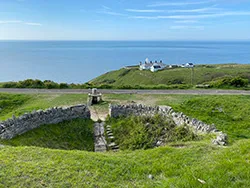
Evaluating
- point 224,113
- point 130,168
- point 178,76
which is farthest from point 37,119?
point 178,76

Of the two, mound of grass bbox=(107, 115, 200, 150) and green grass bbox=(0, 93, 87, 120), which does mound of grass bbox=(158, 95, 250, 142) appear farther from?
green grass bbox=(0, 93, 87, 120)

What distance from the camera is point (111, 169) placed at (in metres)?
7.21

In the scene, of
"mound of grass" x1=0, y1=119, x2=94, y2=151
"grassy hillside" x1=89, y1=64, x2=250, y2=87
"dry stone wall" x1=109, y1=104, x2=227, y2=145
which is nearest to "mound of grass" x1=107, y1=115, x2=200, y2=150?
"dry stone wall" x1=109, y1=104, x2=227, y2=145

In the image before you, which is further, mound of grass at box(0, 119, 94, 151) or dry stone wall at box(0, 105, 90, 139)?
mound of grass at box(0, 119, 94, 151)

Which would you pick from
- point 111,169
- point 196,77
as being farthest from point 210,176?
point 196,77

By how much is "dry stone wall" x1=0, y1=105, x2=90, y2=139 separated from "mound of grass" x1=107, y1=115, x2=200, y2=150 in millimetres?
2537

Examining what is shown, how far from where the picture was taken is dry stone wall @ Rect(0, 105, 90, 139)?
11.7 meters

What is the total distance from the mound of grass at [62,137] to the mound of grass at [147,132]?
1.65m

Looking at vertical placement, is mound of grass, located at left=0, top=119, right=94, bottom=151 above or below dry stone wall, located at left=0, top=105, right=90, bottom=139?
below

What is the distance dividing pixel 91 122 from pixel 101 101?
6.26m

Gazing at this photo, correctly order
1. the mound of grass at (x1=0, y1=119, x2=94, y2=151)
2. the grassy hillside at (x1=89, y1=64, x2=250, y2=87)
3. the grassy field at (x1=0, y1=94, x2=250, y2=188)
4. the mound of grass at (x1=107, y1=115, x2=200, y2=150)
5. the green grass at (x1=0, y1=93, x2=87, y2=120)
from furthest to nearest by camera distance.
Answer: the grassy hillside at (x1=89, y1=64, x2=250, y2=87) < the green grass at (x1=0, y1=93, x2=87, y2=120) < the mound of grass at (x1=107, y1=115, x2=200, y2=150) < the mound of grass at (x1=0, y1=119, x2=94, y2=151) < the grassy field at (x1=0, y1=94, x2=250, y2=188)

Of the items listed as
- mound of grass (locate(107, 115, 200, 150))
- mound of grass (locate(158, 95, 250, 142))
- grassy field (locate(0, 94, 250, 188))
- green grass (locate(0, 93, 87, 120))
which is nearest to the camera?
grassy field (locate(0, 94, 250, 188))

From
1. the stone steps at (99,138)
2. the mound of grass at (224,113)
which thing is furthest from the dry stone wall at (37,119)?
the mound of grass at (224,113)

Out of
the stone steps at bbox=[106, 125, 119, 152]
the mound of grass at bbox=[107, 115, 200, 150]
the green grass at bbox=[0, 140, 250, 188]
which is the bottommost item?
the stone steps at bbox=[106, 125, 119, 152]
